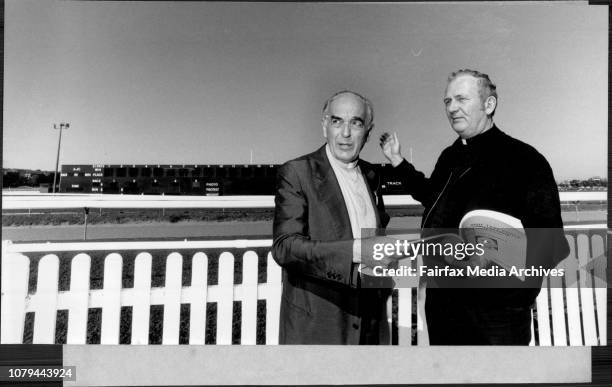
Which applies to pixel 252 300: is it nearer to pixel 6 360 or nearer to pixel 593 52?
pixel 6 360

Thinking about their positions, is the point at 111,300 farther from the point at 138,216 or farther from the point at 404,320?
the point at 404,320

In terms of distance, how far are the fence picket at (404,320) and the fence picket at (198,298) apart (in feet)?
3.52

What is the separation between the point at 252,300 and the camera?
8.29 feet

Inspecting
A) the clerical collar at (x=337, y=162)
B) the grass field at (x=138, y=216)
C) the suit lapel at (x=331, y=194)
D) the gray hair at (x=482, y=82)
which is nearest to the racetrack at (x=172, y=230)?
the grass field at (x=138, y=216)

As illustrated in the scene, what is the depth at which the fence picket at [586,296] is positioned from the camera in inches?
94.5

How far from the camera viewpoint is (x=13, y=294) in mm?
2340

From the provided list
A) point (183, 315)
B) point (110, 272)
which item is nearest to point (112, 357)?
point (110, 272)

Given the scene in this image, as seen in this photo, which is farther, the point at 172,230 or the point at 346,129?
the point at 172,230

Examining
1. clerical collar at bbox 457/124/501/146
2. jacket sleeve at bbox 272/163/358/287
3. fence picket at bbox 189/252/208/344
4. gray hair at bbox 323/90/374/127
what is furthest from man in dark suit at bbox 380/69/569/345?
fence picket at bbox 189/252/208/344

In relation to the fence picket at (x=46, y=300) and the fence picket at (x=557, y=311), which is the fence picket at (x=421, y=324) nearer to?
the fence picket at (x=557, y=311)

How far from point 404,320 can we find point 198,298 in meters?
1.14

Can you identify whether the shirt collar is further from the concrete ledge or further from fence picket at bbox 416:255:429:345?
the concrete ledge

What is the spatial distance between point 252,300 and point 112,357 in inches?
32.4

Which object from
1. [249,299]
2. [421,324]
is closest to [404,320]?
[421,324]
